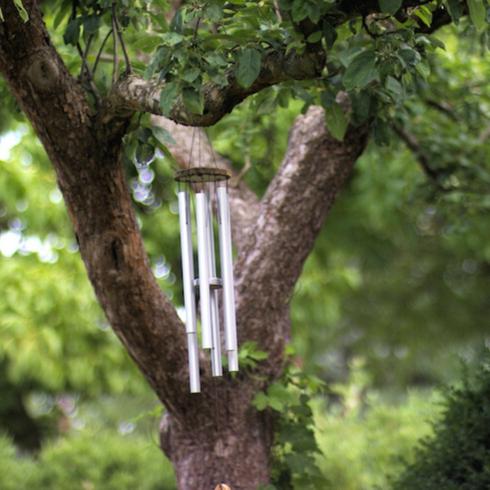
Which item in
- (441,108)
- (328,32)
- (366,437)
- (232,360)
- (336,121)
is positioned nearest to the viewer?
(328,32)

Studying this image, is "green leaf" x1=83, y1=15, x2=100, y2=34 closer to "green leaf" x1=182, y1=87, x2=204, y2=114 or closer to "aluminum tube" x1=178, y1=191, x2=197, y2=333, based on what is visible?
"aluminum tube" x1=178, y1=191, x2=197, y2=333

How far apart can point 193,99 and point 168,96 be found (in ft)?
0.24

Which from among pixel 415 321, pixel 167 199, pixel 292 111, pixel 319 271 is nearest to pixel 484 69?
pixel 292 111

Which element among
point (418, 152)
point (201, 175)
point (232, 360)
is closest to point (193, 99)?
point (201, 175)

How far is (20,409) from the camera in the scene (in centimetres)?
1031

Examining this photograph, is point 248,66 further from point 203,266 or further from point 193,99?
point 203,266

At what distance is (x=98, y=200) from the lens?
3557 mm

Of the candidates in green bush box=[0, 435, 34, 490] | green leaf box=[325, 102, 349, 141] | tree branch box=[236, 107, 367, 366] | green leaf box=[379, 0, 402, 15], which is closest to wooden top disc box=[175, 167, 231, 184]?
green leaf box=[325, 102, 349, 141]

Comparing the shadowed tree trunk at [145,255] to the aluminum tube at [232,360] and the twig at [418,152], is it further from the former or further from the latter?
the twig at [418,152]

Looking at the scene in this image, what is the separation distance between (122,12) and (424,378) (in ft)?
46.3

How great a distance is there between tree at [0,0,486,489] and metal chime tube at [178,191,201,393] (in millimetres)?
227

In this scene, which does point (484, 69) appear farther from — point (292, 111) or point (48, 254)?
point (48, 254)

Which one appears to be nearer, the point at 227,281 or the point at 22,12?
the point at 22,12

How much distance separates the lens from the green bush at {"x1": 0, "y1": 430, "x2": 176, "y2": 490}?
6.45 metres
